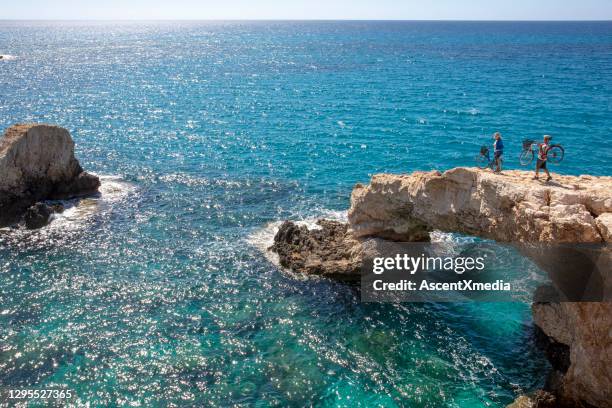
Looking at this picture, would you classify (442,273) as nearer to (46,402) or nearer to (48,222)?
(46,402)

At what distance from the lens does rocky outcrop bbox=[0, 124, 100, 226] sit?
132ft

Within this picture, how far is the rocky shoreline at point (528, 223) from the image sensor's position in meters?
20.2

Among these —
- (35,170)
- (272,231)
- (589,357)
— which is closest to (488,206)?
(589,357)

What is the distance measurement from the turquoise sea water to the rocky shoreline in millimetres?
1983

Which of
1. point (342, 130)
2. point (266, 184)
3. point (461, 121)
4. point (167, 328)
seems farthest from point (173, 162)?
point (461, 121)

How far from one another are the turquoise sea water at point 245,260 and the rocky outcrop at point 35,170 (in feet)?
11.1

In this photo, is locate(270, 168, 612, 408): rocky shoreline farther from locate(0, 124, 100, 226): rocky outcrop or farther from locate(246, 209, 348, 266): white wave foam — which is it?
locate(0, 124, 100, 226): rocky outcrop

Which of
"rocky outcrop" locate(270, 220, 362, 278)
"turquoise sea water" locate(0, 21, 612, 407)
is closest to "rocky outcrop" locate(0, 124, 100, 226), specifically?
"turquoise sea water" locate(0, 21, 612, 407)

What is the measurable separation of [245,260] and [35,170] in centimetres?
2199

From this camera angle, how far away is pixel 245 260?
34.8 metres

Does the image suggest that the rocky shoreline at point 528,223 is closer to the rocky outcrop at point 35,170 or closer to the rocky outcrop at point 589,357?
the rocky outcrop at point 589,357

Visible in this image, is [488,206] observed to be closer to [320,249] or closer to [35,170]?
[320,249]

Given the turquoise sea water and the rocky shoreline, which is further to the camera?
the turquoise sea water

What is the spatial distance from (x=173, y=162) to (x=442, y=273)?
3463 centimetres
